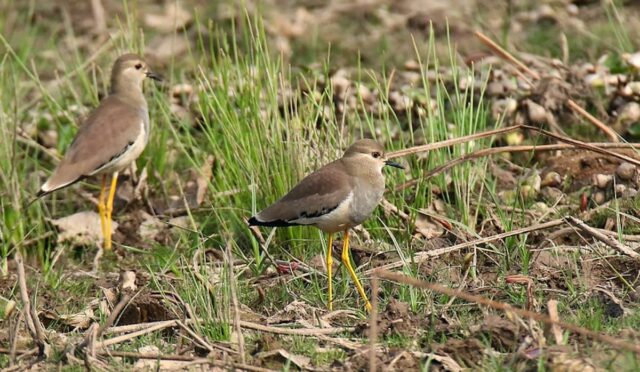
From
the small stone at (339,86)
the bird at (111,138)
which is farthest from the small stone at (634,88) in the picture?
the bird at (111,138)

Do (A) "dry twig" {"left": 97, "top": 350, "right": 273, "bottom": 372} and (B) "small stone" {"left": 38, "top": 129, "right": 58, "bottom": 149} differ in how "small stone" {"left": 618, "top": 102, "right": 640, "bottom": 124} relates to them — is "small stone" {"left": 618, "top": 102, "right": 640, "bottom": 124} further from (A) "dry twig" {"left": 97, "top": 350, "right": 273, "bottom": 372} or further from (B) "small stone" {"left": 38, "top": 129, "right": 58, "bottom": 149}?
(B) "small stone" {"left": 38, "top": 129, "right": 58, "bottom": 149}

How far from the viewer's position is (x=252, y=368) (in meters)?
4.18

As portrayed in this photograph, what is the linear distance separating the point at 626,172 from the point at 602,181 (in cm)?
16

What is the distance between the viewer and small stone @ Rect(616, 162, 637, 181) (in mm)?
6176

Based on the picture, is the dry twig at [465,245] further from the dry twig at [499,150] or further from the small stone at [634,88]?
the small stone at [634,88]

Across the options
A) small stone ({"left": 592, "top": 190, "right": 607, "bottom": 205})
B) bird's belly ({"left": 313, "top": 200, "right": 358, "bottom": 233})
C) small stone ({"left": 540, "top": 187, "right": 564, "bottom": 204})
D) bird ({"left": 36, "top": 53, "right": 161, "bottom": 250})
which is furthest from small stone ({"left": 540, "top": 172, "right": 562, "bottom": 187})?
bird ({"left": 36, "top": 53, "right": 161, "bottom": 250})

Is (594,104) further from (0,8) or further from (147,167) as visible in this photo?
(0,8)

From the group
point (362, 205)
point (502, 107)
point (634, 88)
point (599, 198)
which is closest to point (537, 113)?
point (502, 107)

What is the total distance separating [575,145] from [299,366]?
183cm

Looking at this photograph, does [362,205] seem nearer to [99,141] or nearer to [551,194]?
[551,194]

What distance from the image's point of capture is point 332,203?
5211mm

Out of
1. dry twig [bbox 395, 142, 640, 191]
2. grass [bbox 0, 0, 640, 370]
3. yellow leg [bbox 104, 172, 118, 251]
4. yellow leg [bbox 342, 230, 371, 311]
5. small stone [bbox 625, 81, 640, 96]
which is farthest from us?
small stone [bbox 625, 81, 640, 96]

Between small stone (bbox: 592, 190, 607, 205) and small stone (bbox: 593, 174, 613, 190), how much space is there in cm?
3

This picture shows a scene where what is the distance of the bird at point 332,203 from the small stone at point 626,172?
1.57m
